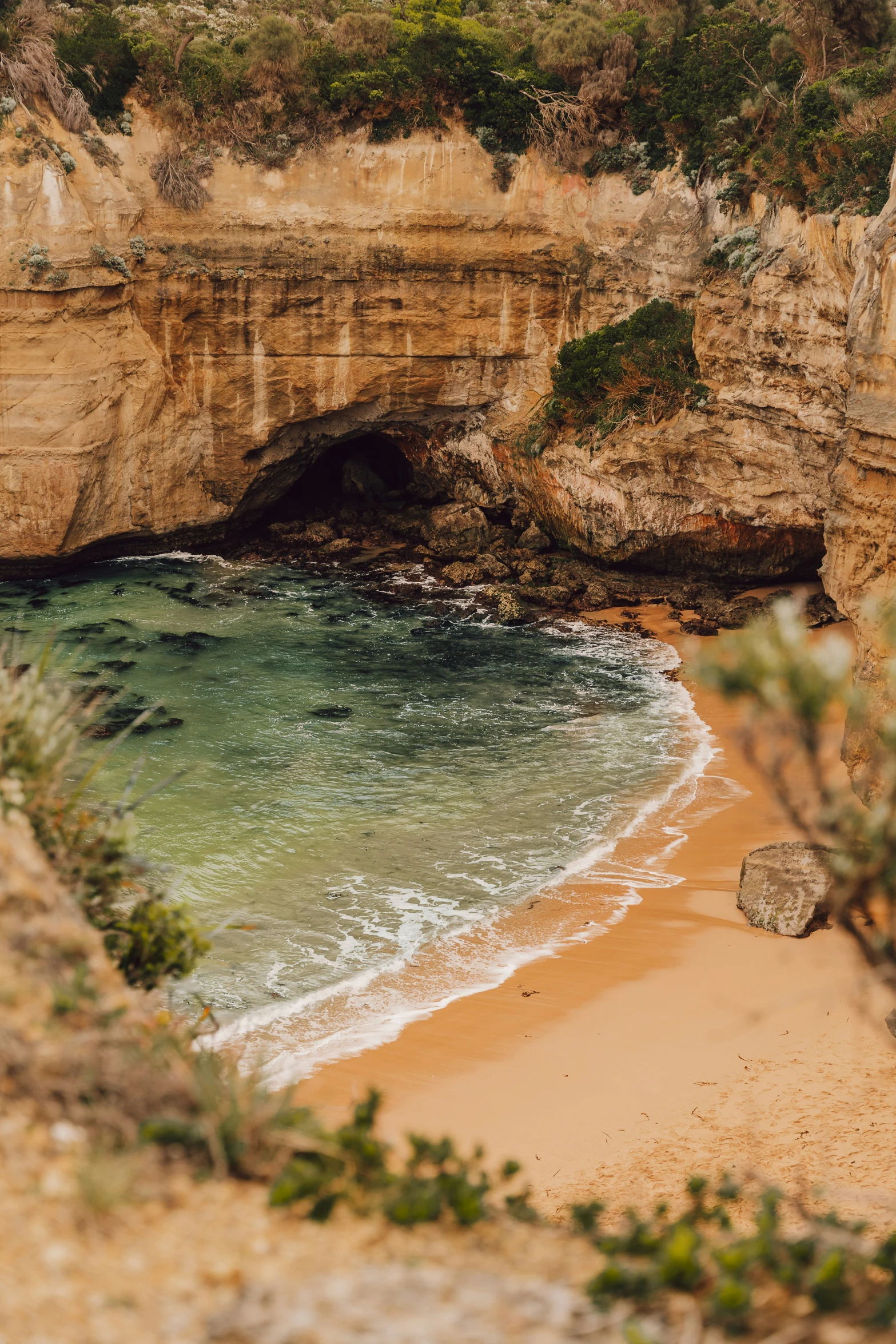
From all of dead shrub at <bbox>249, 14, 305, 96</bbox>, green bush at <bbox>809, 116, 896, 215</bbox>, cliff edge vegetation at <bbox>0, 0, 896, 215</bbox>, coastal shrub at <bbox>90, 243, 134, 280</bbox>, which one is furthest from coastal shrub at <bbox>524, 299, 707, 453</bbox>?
coastal shrub at <bbox>90, 243, 134, 280</bbox>

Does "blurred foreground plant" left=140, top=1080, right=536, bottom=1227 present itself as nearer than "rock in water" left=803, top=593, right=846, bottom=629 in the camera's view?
Yes

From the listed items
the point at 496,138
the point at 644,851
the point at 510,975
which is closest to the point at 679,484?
the point at 496,138

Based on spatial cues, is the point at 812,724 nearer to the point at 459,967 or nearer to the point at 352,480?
the point at 459,967

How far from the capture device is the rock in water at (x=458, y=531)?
26297mm

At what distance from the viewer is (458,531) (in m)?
26.5

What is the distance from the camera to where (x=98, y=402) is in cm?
2347

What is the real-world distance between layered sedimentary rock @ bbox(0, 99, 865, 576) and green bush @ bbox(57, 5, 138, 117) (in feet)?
2.98

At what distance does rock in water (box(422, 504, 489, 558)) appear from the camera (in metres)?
26.3

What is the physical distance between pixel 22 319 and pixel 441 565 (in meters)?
10.8

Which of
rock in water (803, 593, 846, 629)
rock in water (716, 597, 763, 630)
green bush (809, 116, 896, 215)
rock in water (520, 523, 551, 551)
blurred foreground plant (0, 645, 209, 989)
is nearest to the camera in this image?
blurred foreground plant (0, 645, 209, 989)

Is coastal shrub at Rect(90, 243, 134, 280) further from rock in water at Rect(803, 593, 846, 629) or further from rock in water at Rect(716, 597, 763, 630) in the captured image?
rock in water at Rect(803, 593, 846, 629)

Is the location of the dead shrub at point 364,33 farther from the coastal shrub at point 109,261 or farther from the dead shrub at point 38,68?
the coastal shrub at point 109,261

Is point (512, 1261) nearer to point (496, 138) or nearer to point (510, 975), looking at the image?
point (510, 975)

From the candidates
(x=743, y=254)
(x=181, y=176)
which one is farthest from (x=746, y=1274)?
(x=181, y=176)
